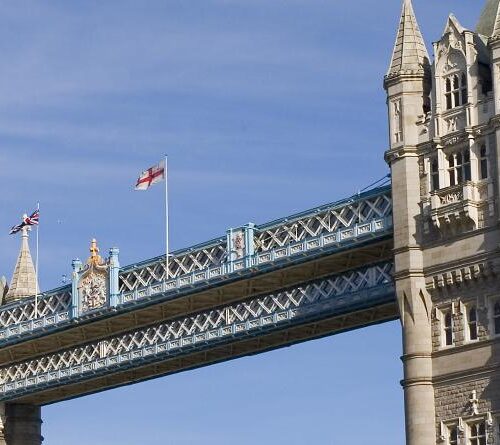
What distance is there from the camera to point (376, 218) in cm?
7706

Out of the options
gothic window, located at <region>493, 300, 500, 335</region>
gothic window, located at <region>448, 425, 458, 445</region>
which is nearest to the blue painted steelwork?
gothic window, located at <region>493, 300, 500, 335</region>

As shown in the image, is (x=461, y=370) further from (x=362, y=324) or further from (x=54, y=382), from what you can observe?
(x=54, y=382)

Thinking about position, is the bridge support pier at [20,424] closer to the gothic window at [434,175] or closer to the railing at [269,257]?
the railing at [269,257]

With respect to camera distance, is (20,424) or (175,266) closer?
(175,266)

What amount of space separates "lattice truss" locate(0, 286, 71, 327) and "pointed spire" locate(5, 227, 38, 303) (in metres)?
2.73

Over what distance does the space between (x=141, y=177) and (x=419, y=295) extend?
855 inches

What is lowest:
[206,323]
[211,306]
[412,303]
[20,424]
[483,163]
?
[412,303]

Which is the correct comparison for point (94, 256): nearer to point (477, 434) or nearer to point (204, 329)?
point (204, 329)

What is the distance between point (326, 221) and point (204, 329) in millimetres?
10177

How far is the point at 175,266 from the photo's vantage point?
8681 cm

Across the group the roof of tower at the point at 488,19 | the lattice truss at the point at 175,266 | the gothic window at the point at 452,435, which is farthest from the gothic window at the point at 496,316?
the lattice truss at the point at 175,266

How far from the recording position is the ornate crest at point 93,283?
9012 centimetres

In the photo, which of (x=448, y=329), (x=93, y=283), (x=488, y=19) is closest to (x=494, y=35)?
(x=488, y=19)

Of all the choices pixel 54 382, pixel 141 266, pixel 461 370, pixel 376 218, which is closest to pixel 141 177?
pixel 141 266
